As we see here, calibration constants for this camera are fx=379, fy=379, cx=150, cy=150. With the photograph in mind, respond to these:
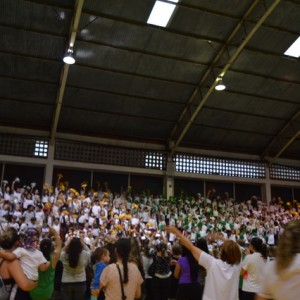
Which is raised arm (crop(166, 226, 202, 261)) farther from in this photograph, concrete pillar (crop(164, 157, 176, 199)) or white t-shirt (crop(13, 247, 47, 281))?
concrete pillar (crop(164, 157, 176, 199))

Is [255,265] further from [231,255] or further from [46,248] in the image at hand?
[46,248]

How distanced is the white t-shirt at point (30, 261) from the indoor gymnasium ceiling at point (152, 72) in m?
11.1

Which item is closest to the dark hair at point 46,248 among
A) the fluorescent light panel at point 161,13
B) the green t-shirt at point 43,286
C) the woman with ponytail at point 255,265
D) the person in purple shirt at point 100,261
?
the green t-shirt at point 43,286

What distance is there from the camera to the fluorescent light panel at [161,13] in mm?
15039

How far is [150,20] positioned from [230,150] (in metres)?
12.3

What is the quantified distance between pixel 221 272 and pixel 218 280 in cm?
9

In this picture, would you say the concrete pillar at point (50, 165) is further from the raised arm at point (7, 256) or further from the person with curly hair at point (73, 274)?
the raised arm at point (7, 256)

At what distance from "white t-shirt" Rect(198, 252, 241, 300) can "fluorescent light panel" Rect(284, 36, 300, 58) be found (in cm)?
1589

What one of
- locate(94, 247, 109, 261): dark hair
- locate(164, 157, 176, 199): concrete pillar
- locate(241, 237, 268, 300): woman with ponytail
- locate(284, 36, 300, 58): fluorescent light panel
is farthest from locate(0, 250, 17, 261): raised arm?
locate(164, 157, 176, 199): concrete pillar

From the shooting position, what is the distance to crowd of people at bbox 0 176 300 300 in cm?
390

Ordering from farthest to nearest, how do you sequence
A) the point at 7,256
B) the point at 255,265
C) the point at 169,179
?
1. the point at 169,179
2. the point at 255,265
3. the point at 7,256

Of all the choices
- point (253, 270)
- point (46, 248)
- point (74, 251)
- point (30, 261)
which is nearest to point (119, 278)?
point (30, 261)

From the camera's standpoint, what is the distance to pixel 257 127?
76.9 feet

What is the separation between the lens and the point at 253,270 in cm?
521
